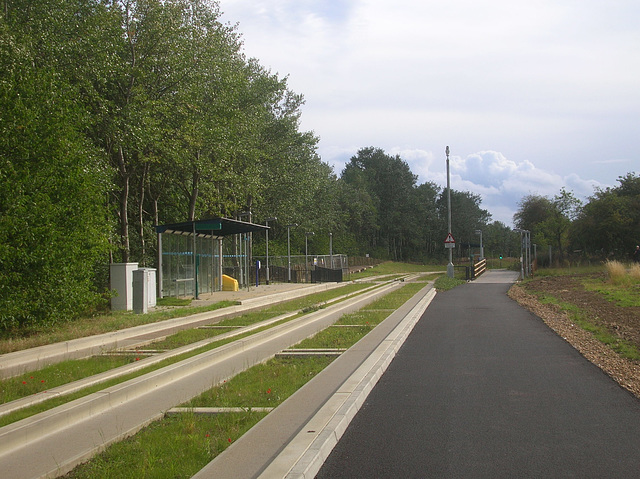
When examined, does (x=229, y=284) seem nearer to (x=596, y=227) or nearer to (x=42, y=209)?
(x=42, y=209)

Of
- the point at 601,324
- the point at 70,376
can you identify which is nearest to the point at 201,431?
the point at 70,376

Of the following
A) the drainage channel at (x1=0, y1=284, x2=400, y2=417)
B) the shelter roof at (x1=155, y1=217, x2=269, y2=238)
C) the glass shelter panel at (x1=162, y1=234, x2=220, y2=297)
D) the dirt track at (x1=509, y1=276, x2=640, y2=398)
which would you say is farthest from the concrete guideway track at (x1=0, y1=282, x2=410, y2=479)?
the glass shelter panel at (x1=162, y1=234, x2=220, y2=297)

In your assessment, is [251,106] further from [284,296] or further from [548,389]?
[548,389]

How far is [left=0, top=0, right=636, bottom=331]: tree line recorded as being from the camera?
13.4 metres

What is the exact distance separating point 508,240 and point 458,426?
12572 cm

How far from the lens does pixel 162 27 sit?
74.7 feet

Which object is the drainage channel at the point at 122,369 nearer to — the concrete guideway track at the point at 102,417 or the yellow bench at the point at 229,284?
the concrete guideway track at the point at 102,417

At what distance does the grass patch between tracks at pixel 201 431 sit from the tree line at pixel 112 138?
6516 millimetres

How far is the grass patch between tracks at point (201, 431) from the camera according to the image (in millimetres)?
5180

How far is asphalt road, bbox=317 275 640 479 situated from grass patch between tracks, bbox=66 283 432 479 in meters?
1.15

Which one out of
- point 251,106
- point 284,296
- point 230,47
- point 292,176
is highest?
point 230,47

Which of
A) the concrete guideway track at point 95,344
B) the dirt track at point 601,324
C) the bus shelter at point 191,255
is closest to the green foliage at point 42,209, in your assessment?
the concrete guideway track at point 95,344

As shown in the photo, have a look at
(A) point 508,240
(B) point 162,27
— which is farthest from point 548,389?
(A) point 508,240

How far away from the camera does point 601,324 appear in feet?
49.7
